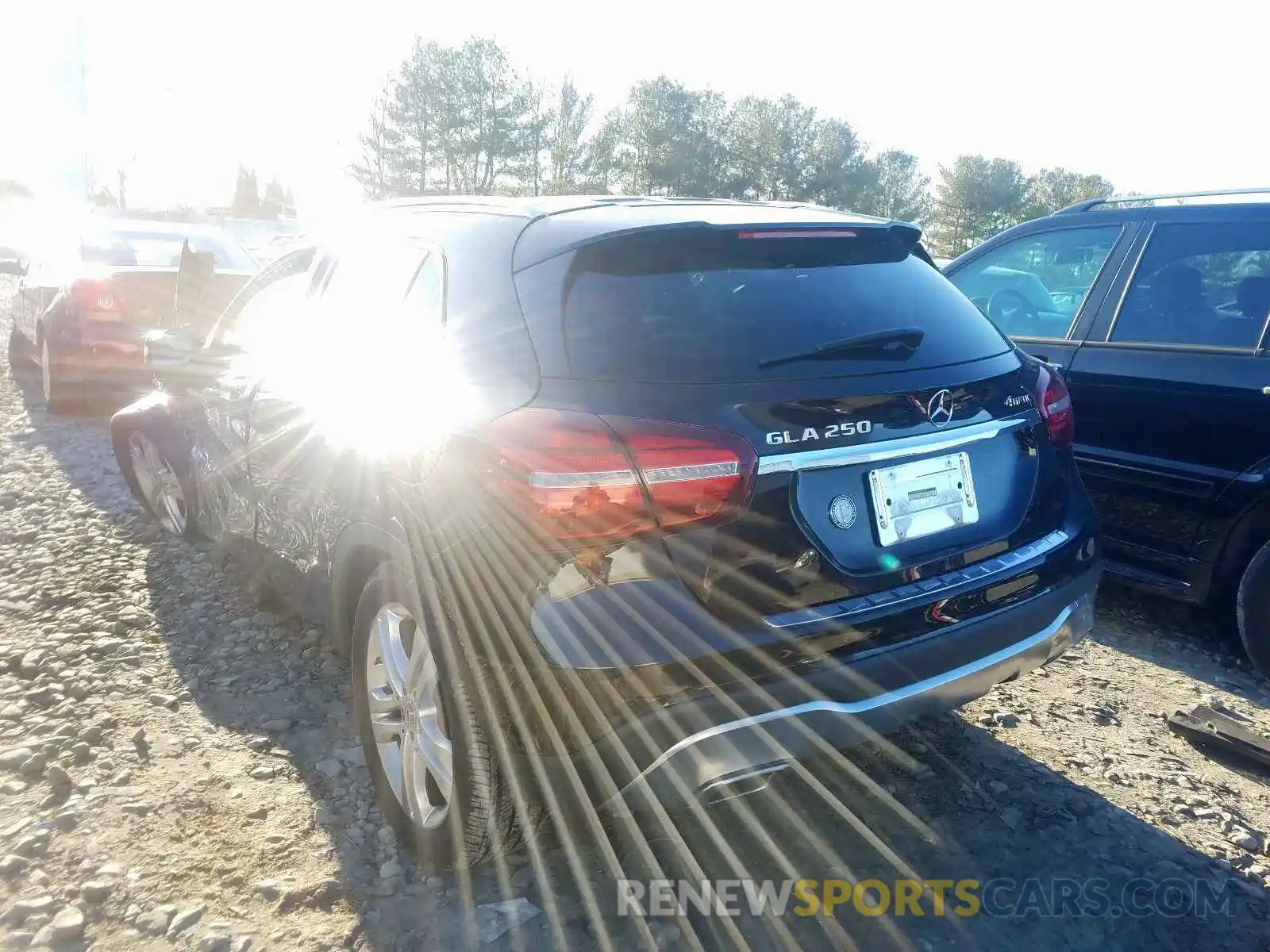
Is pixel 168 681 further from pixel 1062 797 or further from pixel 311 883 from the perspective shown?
pixel 1062 797

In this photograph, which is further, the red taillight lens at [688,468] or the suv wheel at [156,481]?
the suv wheel at [156,481]

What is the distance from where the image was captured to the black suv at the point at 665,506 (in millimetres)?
1884

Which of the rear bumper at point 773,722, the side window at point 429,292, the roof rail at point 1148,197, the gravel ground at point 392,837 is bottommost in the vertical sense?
the gravel ground at point 392,837

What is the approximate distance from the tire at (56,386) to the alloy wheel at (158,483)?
9.85ft

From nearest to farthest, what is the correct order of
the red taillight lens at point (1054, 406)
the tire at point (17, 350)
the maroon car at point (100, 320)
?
1. the red taillight lens at point (1054, 406)
2. the maroon car at point (100, 320)
3. the tire at point (17, 350)

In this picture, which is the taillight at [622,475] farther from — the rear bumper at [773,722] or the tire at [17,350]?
the tire at [17,350]

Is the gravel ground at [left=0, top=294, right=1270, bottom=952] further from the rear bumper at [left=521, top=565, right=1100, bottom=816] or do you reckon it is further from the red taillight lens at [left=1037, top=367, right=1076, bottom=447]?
the red taillight lens at [left=1037, top=367, right=1076, bottom=447]

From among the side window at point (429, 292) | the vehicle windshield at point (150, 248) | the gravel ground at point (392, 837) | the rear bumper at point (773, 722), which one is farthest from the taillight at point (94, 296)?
the rear bumper at point (773, 722)

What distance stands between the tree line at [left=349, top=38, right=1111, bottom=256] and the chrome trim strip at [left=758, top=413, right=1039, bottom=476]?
49.0 meters

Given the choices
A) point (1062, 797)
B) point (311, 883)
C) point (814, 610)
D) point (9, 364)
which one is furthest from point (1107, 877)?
point (9, 364)

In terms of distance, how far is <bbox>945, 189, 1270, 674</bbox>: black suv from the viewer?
11.4ft

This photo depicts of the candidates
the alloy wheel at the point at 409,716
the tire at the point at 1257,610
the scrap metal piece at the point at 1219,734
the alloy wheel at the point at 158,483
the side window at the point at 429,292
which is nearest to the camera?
the alloy wheel at the point at 409,716

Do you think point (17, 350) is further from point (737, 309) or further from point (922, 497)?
point (922, 497)

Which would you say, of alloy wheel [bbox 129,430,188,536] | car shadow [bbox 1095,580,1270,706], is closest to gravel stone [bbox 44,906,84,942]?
alloy wheel [bbox 129,430,188,536]
